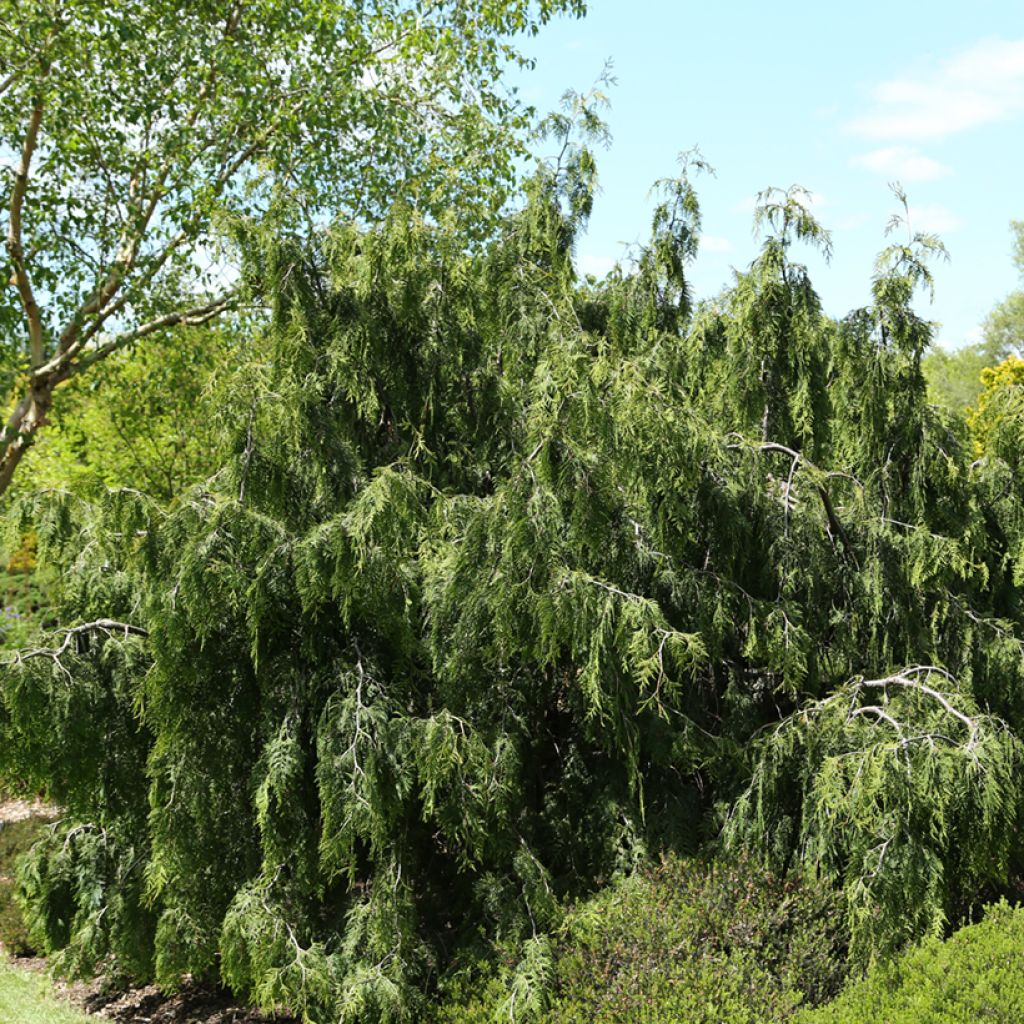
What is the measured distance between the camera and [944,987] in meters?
3.92

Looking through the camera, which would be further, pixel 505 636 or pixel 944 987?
pixel 505 636

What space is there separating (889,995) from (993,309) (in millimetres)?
34007

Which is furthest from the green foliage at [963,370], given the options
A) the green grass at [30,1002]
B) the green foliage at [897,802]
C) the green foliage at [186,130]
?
the green grass at [30,1002]

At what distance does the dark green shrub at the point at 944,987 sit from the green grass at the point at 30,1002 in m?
4.00

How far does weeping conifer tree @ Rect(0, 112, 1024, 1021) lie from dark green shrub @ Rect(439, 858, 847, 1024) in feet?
0.46

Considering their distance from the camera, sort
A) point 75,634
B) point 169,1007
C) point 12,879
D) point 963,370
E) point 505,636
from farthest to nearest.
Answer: point 963,370 < point 12,879 < point 169,1007 < point 75,634 < point 505,636

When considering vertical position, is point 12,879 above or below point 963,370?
below

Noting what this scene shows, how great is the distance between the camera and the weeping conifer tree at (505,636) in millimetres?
4188

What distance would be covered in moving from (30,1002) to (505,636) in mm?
3984

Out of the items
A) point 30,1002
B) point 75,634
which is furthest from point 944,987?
point 30,1002

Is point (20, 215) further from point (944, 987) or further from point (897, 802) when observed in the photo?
point (944, 987)

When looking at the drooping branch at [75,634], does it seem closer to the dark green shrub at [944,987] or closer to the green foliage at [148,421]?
the dark green shrub at [944,987]

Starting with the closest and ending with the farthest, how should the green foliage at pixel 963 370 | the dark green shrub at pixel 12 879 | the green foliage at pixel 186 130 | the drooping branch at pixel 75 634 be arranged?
the drooping branch at pixel 75 634 < the dark green shrub at pixel 12 879 < the green foliage at pixel 186 130 < the green foliage at pixel 963 370

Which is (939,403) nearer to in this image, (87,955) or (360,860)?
(360,860)
